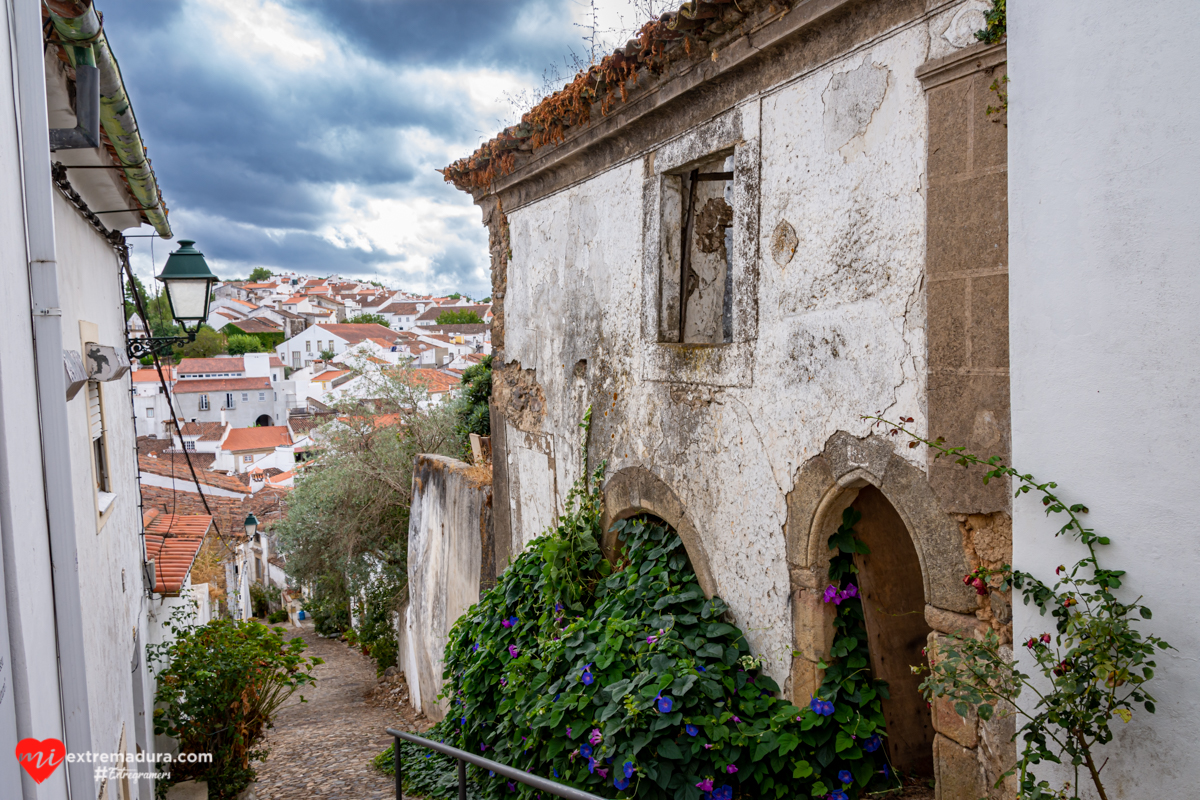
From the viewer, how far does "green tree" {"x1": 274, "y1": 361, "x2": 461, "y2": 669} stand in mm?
14656

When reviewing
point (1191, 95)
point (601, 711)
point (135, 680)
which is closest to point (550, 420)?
point (601, 711)

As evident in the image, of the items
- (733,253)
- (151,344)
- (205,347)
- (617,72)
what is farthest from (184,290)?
(205,347)

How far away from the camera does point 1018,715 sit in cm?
292

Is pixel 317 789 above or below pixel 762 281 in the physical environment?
below

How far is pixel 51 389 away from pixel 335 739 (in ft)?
29.1

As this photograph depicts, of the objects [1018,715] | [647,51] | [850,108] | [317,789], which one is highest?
[647,51]

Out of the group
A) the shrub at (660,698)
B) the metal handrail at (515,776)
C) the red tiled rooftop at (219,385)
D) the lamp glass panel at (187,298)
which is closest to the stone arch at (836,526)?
the shrub at (660,698)

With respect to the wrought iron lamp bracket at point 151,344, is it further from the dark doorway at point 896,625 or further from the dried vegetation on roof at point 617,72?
the dark doorway at point 896,625

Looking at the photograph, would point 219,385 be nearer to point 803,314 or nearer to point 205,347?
point 205,347

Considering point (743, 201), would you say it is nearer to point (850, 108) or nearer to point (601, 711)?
point (850, 108)

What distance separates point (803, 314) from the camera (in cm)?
392

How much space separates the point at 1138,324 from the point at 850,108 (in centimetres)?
168

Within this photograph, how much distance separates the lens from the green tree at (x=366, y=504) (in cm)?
1466

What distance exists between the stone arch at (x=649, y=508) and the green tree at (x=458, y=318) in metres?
68.2
